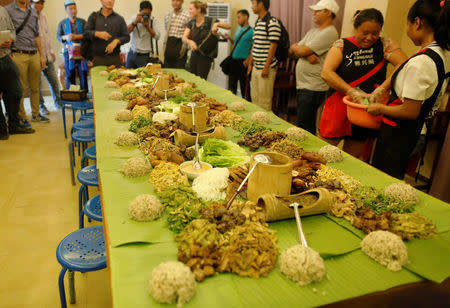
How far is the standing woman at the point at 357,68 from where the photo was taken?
285 centimetres

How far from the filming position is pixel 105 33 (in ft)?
18.5

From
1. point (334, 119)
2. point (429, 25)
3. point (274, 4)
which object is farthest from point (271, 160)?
point (274, 4)

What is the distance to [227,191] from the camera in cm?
165

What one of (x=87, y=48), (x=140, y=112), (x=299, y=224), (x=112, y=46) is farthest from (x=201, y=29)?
(x=299, y=224)

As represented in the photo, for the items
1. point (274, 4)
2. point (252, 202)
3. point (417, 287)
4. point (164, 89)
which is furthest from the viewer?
point (274, 4)

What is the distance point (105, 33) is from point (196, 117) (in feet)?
13.1

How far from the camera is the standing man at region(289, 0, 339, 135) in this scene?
386cm

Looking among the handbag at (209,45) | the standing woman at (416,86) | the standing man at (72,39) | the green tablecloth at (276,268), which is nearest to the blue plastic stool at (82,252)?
the green tablecloth at (276,268)

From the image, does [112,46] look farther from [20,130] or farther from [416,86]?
[416,86]

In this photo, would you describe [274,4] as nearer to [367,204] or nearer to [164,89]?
[164,89]

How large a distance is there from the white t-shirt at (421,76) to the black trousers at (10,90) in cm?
514

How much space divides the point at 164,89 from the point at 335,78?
175cm

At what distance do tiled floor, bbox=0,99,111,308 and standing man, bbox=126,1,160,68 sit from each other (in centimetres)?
210

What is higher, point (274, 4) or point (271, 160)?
point (274, 4)
